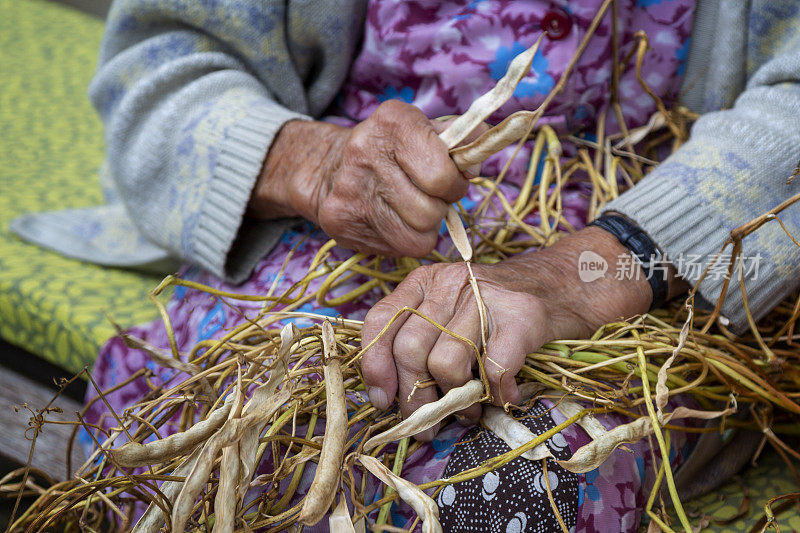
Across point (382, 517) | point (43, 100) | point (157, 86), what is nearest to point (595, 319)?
point (382, 517)

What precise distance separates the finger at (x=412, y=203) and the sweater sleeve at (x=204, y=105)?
8.1 inches

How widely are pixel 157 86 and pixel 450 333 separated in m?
0.55

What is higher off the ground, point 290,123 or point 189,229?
point 290,123

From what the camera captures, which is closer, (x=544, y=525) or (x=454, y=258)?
(x=544, y=525)

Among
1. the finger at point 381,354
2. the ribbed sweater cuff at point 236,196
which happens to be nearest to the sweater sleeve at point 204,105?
the ribbed sweater cuff at point 236,196

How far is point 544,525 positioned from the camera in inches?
20.0

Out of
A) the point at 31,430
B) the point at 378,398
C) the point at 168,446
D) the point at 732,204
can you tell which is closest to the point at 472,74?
the point at 732,204

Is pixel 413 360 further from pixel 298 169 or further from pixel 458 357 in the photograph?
pixel 298 169

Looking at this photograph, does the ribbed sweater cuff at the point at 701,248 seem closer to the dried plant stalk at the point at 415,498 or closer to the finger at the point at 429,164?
the finger at the point at 429,164

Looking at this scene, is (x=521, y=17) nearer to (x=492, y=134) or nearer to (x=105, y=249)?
(x=492, y=134)

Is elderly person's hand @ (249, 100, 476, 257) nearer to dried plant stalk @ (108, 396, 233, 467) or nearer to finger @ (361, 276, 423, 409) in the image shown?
finger @ (361, 276, 423, 409)

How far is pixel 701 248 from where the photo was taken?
0.66 meters

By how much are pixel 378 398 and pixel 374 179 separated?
0.70 feet

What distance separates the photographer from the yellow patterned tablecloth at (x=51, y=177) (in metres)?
0.96
